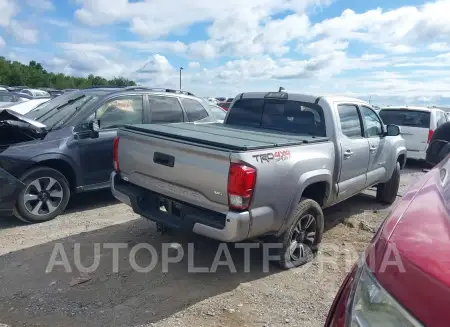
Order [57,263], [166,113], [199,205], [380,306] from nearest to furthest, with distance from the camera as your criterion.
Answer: [380,306], [199,205], [57,263], [166,113]

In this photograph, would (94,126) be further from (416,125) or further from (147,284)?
(416,125)

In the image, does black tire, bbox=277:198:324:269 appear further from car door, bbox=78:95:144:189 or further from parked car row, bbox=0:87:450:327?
car door, bbox=78:95:144:189

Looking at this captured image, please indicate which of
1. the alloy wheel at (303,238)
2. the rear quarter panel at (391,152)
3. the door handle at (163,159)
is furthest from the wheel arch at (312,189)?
the rear quarter panel at (391,152)

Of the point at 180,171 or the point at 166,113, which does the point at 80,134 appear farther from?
the point at 180,171

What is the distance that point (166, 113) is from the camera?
21.6 feet

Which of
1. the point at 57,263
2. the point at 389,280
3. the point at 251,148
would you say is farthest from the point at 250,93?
the point at 389,280

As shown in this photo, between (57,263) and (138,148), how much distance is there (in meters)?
1.50

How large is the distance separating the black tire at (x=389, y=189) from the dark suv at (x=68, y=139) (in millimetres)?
3658

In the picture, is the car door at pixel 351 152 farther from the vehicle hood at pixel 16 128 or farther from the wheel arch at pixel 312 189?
the vehicle hood at pixel 16 128

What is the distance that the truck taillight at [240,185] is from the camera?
318cm

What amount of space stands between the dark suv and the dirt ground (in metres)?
0.45

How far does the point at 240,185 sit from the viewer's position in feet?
10.5

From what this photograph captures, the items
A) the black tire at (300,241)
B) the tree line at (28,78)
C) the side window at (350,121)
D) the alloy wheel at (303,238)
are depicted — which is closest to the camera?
the black tire at (300,241)

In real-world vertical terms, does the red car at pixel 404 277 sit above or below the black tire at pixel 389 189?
above
